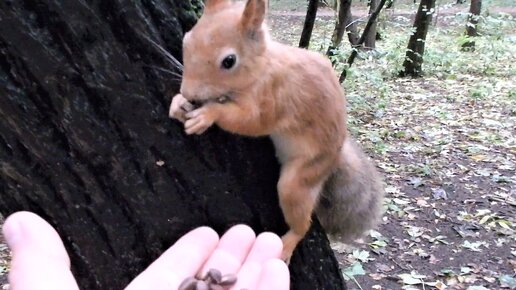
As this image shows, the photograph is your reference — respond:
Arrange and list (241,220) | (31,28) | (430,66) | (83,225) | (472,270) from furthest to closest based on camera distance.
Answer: (430,66) < (472,270) < (241,220) < (83,225) < (31,28)

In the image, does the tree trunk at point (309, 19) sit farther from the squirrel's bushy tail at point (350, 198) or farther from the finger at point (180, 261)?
the finger at point (180, 261)

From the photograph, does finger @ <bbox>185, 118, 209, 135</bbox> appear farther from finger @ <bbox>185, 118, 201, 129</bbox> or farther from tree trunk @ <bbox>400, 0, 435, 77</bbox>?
tree trunk @ <bbox>400, 0, 435, 77</bbox>

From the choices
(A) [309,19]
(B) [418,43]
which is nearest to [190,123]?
(A) [309,19]

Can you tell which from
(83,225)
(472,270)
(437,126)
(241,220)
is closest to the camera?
(83,225)

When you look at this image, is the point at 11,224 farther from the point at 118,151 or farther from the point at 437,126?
the point at 437,126

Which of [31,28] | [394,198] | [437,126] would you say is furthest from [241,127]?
[437,126]

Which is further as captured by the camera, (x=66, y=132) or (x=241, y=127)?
(x=241, y=127)

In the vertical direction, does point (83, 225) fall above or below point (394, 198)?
above
